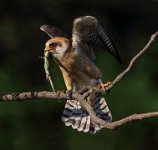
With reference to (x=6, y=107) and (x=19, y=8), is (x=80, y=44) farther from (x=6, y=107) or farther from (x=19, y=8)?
(x=19, y=8)

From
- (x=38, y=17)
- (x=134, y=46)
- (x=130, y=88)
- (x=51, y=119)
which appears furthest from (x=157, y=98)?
(x=38, y=17)

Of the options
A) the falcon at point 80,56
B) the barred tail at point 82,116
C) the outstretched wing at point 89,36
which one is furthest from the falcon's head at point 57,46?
the barred tail at point 82,116

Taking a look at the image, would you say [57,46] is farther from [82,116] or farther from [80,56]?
[82,116]

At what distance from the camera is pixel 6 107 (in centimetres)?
952

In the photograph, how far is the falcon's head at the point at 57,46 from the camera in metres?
6.61

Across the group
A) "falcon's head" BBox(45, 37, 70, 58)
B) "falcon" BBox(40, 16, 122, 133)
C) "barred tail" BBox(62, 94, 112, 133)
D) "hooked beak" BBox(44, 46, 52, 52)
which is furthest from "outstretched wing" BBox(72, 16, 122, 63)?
"barred tail" BBox(62, 94, 112, 133)

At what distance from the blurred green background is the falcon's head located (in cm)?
195

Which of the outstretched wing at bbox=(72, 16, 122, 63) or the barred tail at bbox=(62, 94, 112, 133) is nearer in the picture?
the outstretched wing at bbox=(72, 16, 122, 63)

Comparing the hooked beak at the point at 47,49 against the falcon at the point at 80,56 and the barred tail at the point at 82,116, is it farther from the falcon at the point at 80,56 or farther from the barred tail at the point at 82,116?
the barred tail at the point at 82,116

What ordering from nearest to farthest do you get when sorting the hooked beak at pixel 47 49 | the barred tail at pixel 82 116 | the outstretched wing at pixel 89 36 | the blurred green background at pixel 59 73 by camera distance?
the hooked beak at pixel 47 49 → the outstretched wing at pixel 89 36 → the barred tail at pixel 82 116 → the blurred green background at pixel 59 73

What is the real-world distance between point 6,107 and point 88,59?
2.67 metres

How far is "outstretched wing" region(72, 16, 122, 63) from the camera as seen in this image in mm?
6633

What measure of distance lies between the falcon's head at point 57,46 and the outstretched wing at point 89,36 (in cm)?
11

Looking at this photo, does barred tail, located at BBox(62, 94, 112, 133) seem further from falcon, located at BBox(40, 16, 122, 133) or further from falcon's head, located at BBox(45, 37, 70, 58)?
falcon's head, located at BBox(45, 37, 70, 58)
